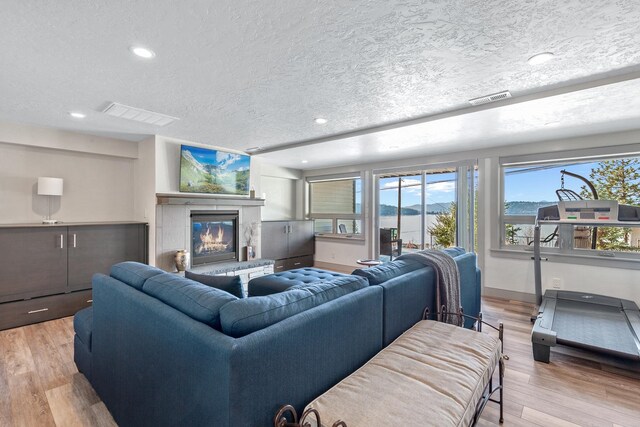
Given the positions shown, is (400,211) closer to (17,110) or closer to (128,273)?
(128,273)

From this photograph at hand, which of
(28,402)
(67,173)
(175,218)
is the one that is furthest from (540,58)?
(67,173)

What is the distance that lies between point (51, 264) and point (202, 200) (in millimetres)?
1923

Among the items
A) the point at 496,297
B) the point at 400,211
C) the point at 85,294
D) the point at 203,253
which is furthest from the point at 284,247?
the point at 496,297

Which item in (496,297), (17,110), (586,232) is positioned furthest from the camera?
(496,297)

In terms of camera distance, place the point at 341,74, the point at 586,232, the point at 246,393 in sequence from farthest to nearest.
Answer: the point at 586,232 → the point at 341,74 → the point at 246,393

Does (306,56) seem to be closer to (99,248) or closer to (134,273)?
(134,273)

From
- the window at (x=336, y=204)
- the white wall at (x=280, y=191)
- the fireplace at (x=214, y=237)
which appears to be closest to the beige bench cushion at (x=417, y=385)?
the fireplace at (x=214, y=237)

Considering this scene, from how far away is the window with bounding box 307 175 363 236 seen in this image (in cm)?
656

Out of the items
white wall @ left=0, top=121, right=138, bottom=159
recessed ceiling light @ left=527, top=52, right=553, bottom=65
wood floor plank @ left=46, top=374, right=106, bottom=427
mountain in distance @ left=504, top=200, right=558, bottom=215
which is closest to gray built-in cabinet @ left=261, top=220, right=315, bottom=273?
white wall @ left=0, top=121, right=138, bottom=159

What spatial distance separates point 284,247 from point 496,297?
3.95 meters

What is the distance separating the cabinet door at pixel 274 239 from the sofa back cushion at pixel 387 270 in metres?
3.88

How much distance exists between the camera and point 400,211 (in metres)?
5.93

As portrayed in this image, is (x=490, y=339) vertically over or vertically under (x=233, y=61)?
under

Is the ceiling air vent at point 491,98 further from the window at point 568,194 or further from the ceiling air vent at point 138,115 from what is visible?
the ceiling air vent at point 138,115
